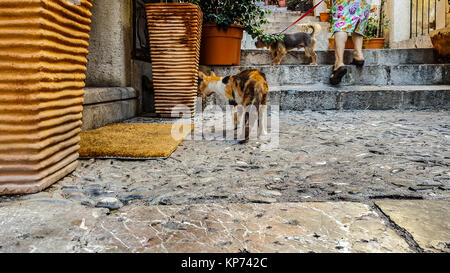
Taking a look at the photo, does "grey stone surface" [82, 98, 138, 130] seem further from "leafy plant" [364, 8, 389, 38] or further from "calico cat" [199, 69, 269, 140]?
"leafy plant" [364, 8, 389, 38]

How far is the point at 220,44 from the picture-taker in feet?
14.2

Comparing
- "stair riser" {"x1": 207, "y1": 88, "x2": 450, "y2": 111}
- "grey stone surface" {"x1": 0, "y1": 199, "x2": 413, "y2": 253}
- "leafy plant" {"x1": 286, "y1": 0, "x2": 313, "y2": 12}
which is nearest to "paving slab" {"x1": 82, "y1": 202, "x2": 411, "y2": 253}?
"grey stone surface" {"x1": 0, "y1": 199, "x2": 413, "y2": 253}

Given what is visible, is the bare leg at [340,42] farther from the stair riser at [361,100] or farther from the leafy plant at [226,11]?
the leafy plant at [226,11]

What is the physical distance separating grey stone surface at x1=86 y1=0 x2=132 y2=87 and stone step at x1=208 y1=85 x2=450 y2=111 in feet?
5.82

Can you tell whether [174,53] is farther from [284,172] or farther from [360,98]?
[360,98]

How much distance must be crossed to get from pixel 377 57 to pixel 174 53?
3.47 metres

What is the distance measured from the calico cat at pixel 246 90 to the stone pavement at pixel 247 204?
34 cm

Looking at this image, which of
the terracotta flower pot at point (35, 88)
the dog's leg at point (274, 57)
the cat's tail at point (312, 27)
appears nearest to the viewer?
the terracotta flower pot at point (35, 88)

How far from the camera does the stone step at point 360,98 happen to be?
12.6 ft

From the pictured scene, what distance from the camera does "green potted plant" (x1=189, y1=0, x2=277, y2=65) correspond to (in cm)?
422

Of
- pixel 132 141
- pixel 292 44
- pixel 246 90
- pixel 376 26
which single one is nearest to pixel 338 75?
pixel 292 44

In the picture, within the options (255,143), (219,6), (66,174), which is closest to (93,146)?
(66,174)

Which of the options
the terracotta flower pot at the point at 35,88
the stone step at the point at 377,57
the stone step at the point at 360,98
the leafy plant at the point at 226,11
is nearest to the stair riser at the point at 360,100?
the stone step at the point at 360,98
